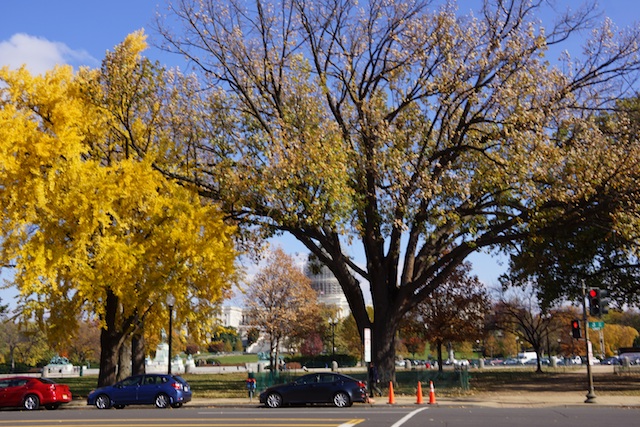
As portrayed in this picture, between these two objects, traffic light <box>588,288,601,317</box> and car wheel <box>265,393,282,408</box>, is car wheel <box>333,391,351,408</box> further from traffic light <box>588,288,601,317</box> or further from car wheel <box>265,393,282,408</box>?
traffic light <box>588,288,601,317</box>

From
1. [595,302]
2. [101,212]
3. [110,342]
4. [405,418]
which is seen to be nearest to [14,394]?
[110,342]

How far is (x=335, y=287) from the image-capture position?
127 metres

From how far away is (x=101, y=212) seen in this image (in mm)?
24938

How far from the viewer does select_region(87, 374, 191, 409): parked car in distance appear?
24.7 meters

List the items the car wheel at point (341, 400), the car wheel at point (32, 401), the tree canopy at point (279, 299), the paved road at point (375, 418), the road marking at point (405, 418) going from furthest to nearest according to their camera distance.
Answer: the tree canopy at point (279, 299), the car wheel at point (32, 401), the car wheel at point (341, 400), the paved road at point (375, 418), the road marking at point (405, 418)

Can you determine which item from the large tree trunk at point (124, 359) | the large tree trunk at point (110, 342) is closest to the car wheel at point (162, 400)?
the large tree trunk at point (110, 342)

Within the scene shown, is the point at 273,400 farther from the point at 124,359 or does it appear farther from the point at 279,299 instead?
the point at 279,299

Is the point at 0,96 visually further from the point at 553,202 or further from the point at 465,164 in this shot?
the point at 553,202

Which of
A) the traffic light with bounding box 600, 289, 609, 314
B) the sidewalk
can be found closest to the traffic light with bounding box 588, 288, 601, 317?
the traffic light with bounding box 600, 289, 609, 314

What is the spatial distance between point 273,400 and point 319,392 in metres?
1.71

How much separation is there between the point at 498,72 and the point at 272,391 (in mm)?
14998

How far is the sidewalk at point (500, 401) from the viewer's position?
23391 mm

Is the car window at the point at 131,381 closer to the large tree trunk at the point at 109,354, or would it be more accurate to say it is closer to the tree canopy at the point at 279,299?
the large tree trunk at the point at 109,354

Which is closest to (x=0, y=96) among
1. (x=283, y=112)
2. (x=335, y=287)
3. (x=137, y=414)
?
(x=283, y=112)
